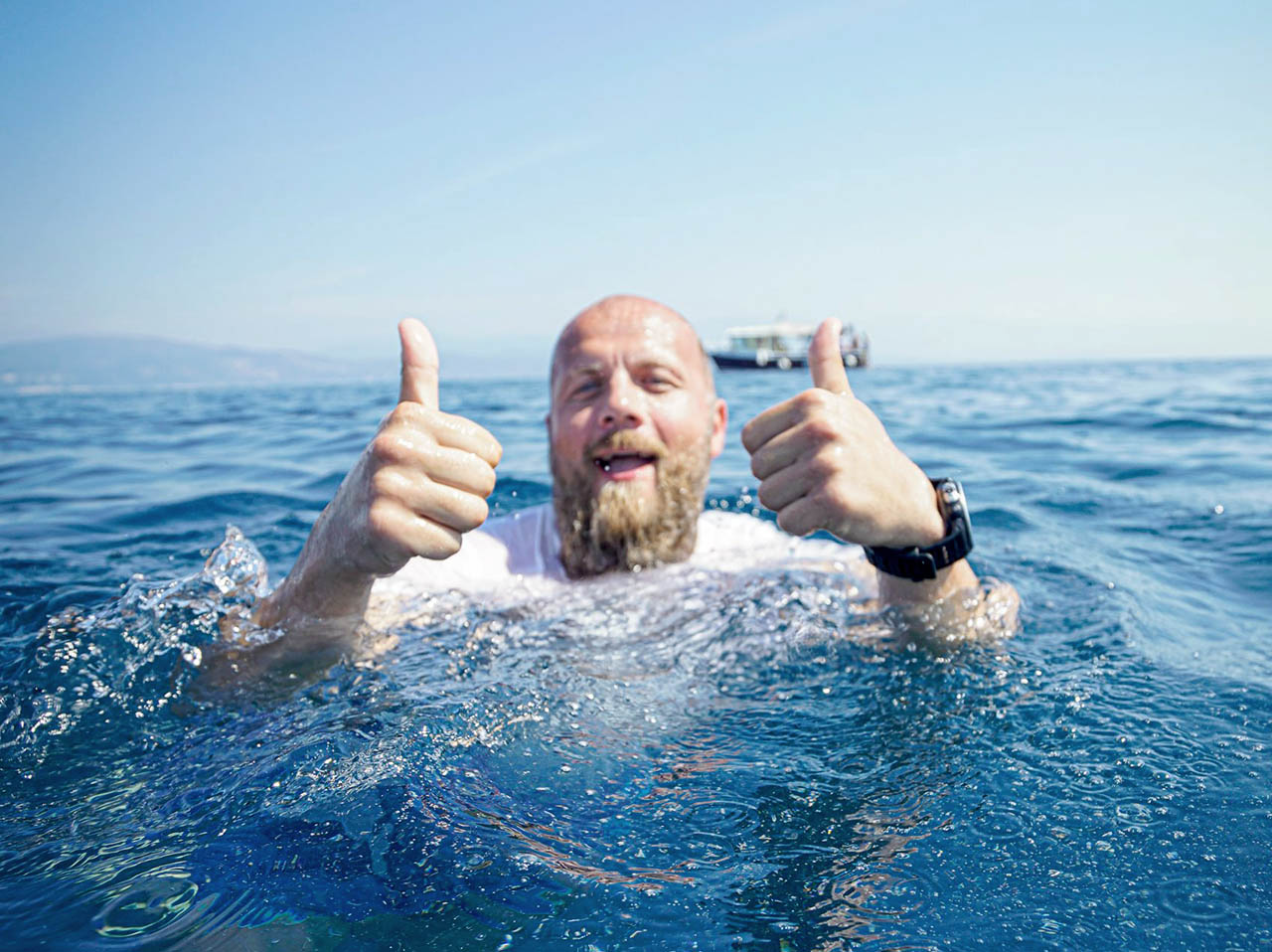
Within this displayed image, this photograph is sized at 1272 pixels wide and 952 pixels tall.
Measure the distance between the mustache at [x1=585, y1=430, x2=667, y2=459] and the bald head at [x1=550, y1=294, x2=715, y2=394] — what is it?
0.43 metres

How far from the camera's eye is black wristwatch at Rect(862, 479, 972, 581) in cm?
203

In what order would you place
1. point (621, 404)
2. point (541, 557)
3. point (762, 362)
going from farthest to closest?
point (762, 362)
point (541, 557)
point (621, 404)

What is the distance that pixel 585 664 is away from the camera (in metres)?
2.32

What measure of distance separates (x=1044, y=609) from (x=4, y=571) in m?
4.54

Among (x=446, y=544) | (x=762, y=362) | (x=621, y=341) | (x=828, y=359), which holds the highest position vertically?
(x=762, y=362)

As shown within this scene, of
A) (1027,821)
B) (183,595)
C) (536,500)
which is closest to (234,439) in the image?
(536,500)

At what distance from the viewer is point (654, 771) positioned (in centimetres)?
173

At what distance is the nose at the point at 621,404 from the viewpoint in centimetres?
303

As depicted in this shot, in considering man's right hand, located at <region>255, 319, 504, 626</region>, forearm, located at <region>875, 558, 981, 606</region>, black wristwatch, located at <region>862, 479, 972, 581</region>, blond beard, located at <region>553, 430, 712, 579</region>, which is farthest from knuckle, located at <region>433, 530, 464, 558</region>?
blond beard, located at <region>553, 430, 712, 579</region>

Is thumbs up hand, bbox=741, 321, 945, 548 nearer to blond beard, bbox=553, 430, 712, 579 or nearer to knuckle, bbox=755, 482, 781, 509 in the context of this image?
knuckle, bbox=755, 482, 781, 509

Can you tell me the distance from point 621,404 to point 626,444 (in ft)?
0.51

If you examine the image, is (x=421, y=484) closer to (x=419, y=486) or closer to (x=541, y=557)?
(x=419, y=486)

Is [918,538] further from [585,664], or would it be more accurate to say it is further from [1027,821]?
[585,664]

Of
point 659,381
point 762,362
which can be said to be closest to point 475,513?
point 659,381
